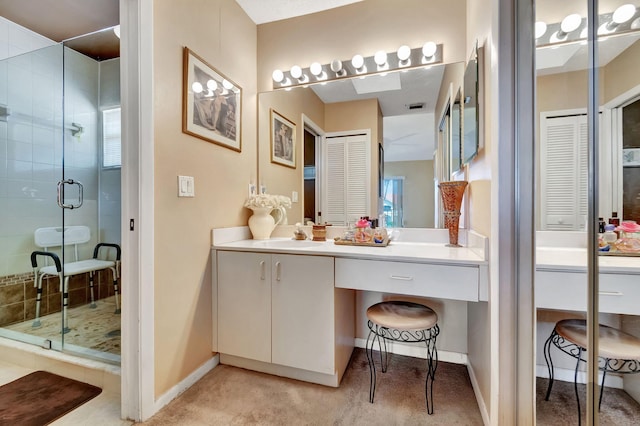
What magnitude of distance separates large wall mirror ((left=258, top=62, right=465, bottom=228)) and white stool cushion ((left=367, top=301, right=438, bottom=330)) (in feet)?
1.93

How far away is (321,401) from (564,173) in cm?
153

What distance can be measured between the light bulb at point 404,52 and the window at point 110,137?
2.48 m

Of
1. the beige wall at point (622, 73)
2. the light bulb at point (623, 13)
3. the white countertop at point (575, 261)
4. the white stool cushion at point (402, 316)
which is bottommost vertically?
the white stool cushion at point (402, 316)

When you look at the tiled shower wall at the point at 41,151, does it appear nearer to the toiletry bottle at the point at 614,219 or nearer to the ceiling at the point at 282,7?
the ceiling at the point at 282,7

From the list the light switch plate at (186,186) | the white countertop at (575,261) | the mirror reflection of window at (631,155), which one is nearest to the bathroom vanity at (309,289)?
the white countertop at (575,261)

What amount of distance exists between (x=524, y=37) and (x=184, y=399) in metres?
2.36

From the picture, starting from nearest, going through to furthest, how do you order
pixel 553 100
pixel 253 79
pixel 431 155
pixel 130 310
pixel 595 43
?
pixel 595 43, pixel 553 100, pixel 130 310, pixel 431 155, pixel 253 79

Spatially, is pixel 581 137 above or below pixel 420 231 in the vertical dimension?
above

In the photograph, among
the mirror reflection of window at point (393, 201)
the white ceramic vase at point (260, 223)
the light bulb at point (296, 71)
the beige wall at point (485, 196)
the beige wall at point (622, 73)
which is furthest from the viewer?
the light bulb at point (296, 71)

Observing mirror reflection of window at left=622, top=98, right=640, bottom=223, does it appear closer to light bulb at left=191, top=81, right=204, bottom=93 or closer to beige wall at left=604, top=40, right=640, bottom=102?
beige wall at left=604, top=40, right=640, bottom=102

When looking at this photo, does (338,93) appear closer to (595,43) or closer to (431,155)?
(431,155)

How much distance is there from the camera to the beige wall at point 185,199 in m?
1.41

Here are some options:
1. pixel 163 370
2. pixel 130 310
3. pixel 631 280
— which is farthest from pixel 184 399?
pixel 631 280

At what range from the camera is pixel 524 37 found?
1.11 meters
